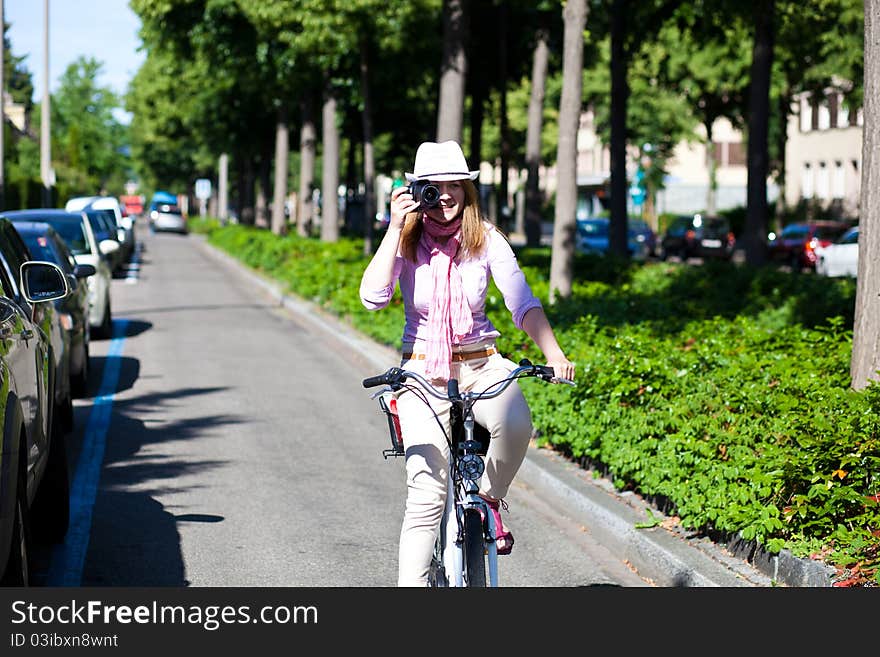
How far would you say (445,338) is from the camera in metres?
5.07

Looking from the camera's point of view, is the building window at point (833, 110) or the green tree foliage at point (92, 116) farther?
the green tree foliage at point (92, 116)

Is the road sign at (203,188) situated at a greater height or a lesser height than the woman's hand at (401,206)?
greater

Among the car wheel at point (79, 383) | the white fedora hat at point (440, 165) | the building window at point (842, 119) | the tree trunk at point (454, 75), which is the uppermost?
the building window at point (842, 119)

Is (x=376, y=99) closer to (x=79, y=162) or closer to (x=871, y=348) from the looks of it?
(x=871, y=348)

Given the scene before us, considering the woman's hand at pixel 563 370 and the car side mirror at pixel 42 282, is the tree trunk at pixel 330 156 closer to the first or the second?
the car side mirror at pixel 42 282

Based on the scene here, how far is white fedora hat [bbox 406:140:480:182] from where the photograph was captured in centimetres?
504

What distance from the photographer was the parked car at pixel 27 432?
5.21m

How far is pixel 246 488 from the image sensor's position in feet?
30.8

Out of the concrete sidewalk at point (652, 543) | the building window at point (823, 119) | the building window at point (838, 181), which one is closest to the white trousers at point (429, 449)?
the concrete sidewalk at point (652, 543)

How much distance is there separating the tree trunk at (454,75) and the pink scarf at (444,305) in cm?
1556

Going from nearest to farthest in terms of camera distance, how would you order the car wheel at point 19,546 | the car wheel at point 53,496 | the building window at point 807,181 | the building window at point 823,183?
the car wheel at point 19,546
the car wheel at point 53,496
the building window at point 823,183
the building window at point 807,181

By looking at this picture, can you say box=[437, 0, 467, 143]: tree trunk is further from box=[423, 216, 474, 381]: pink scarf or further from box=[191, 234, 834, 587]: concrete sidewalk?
box=[423, 216, 474, 381]: pink scarf

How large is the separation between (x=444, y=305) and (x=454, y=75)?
16.2 m

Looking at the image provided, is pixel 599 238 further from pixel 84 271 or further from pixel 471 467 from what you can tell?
pixel 471 467
